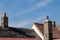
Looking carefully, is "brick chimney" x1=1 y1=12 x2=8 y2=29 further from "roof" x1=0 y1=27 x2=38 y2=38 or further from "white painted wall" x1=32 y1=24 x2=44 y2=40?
"white painted wall" x1=32 y1=24 x2=44 y2=40

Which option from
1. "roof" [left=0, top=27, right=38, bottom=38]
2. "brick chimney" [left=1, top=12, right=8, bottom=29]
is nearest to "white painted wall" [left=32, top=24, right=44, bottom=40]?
"roof" [left=0, top=27, right=38, bottom=38]

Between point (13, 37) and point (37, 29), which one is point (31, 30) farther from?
point (13, 37)

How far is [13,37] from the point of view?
2780cm

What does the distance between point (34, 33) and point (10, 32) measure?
3501 millimetres

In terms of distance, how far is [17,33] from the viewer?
29281 mm

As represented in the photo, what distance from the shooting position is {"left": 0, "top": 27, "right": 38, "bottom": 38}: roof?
28.3 m

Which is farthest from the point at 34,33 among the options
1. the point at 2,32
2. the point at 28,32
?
the point at 2,32

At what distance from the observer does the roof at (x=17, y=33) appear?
28297 mm

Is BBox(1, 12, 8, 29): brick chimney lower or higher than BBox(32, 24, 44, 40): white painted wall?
higher

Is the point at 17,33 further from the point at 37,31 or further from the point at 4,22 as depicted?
the point at 37,31

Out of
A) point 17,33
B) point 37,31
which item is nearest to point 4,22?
point 17,33

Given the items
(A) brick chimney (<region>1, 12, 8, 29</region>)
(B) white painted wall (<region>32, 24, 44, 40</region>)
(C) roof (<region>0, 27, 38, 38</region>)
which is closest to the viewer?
(C) roof (<region>0, 27, 38, 38</region>)

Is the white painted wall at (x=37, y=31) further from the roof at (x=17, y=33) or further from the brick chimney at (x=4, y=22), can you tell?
the brick chimney at (x=4, y=22)

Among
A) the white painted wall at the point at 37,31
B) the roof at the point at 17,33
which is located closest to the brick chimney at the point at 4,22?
the roof at the point at 17,33
